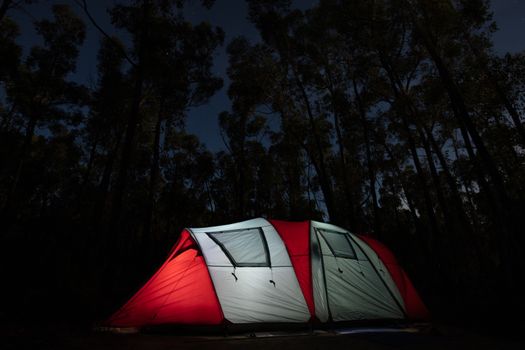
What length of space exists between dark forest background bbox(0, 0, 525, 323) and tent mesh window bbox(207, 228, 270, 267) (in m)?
2.75

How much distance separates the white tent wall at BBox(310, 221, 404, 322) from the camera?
4836 millimetres

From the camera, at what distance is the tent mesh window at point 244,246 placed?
4.95 metres

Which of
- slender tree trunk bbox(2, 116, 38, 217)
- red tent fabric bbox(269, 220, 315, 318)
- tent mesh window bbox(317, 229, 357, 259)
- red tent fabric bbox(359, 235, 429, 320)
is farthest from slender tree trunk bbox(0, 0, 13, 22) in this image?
red tent fabric bbox(359, 235, 429, 320)

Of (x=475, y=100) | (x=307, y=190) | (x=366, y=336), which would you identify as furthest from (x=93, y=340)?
(x=307, y=190)

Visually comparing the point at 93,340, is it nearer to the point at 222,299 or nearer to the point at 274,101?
the point at 222,299

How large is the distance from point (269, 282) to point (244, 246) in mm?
792

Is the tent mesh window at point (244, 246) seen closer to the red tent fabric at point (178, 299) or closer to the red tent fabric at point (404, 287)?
the red tent fabric at point (178, 299)

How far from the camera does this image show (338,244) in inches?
225

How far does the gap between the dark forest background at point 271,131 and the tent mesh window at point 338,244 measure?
3.69 metres

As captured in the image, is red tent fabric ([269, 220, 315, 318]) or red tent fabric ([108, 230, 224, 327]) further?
red tent fabric ([269, 220, 315, 318])

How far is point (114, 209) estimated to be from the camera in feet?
26.1

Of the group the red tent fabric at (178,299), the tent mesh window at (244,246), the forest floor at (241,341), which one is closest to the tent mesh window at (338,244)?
the tent mesh window at (244,246)

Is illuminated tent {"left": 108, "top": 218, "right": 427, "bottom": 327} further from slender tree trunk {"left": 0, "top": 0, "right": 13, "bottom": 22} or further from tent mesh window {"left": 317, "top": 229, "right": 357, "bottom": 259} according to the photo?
slender tree trunk {"left": 0, "top": 0, "right": 13, "bottom": 22}

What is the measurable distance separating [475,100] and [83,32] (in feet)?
71.6
